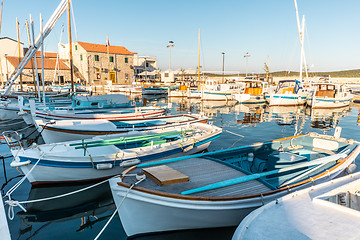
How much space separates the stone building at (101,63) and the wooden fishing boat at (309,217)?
61302mm

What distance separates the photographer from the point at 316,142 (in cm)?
1066

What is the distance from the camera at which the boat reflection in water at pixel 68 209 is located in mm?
7145

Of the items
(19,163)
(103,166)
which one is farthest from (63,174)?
(103,166)

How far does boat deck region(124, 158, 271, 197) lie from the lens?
6.09 m

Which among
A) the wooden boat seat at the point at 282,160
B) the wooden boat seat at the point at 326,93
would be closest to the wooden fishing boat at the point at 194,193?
the wooden boat seat at the point at 282,160

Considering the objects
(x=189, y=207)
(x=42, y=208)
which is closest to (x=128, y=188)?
(x=189, y=207)

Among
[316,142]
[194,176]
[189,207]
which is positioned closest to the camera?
[189,207]

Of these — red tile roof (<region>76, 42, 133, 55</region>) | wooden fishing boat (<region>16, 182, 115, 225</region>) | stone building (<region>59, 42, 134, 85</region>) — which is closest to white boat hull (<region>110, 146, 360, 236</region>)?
wooden fishing boat (<region>16, 182, 115, 225</region>)

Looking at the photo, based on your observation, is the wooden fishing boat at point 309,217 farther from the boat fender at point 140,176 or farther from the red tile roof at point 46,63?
the red tile roof at point 46,63

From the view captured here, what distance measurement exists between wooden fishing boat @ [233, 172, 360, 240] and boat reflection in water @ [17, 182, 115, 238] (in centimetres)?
479

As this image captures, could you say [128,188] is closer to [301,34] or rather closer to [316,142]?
[316,142]

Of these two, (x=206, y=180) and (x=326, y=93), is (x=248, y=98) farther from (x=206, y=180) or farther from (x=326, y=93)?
(x=206, y=180)

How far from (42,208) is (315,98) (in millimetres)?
35639

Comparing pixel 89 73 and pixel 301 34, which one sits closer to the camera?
pixel 301 34
